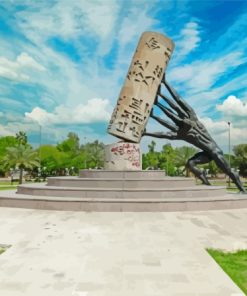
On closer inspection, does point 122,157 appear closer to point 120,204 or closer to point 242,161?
point 120,204

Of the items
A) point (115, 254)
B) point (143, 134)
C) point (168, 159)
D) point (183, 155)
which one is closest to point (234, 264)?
point (115, 254)

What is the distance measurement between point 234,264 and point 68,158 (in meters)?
56.4

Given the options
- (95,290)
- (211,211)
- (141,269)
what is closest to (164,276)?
(141,269)

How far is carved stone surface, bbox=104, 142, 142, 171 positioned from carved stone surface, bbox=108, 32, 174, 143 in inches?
17.1

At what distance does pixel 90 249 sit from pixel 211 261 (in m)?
2.38

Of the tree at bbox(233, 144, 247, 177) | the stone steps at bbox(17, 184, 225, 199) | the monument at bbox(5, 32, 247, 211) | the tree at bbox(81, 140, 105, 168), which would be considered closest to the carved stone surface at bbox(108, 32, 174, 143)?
the monument at bbox(5, 32, 247, 211)

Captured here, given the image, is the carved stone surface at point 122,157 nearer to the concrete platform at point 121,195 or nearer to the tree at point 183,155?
the concrete platform at point 121,195

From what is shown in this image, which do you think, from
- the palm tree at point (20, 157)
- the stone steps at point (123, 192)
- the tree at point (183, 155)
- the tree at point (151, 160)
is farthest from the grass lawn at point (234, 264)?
the tree at point (151, 160)

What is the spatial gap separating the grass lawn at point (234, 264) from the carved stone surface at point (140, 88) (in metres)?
10.4

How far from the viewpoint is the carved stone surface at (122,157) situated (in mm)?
16656

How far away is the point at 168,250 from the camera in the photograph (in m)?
6.95

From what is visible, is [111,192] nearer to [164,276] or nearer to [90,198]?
[90,198]

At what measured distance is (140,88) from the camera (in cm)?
1697

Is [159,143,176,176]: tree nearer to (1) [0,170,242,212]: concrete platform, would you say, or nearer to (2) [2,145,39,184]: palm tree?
(2) [2,145,39,184]: palm tree
